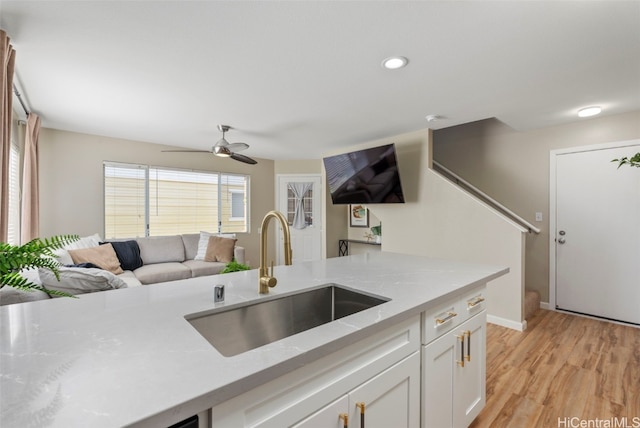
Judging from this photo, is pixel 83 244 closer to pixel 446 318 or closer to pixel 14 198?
pixel 14 198

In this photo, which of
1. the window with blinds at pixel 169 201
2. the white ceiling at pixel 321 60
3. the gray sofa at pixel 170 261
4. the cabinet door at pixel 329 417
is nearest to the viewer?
the cabinet door at pixel 329 417

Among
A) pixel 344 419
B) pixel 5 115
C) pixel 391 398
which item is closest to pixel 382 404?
pixel 391 398

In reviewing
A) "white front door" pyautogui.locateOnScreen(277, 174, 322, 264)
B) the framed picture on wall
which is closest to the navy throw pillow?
"white front door" pyautogui.locateOnScreen(277, 174, 322, 264)

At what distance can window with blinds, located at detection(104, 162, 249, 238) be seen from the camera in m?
4.38

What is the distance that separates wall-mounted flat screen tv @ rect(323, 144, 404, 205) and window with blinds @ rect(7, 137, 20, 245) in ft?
12.2

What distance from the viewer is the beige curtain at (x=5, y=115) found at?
5.68ft

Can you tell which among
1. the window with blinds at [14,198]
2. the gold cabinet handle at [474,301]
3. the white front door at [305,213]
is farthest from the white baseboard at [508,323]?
the window with blinds at [14,198]

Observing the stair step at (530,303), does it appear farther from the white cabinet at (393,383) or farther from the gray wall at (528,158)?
the white cabinet at (393,383)

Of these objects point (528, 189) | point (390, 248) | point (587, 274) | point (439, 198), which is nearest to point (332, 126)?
point (439, 198)

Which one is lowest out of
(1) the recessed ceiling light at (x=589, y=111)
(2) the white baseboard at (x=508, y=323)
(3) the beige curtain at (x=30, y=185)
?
(2) the white baseboard at (x=508, y=323)

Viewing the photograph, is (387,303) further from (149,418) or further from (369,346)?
(149,418)

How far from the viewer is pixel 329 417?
86cm

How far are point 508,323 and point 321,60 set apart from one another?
323 cm

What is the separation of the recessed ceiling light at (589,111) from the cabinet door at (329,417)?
3761 millimetres
